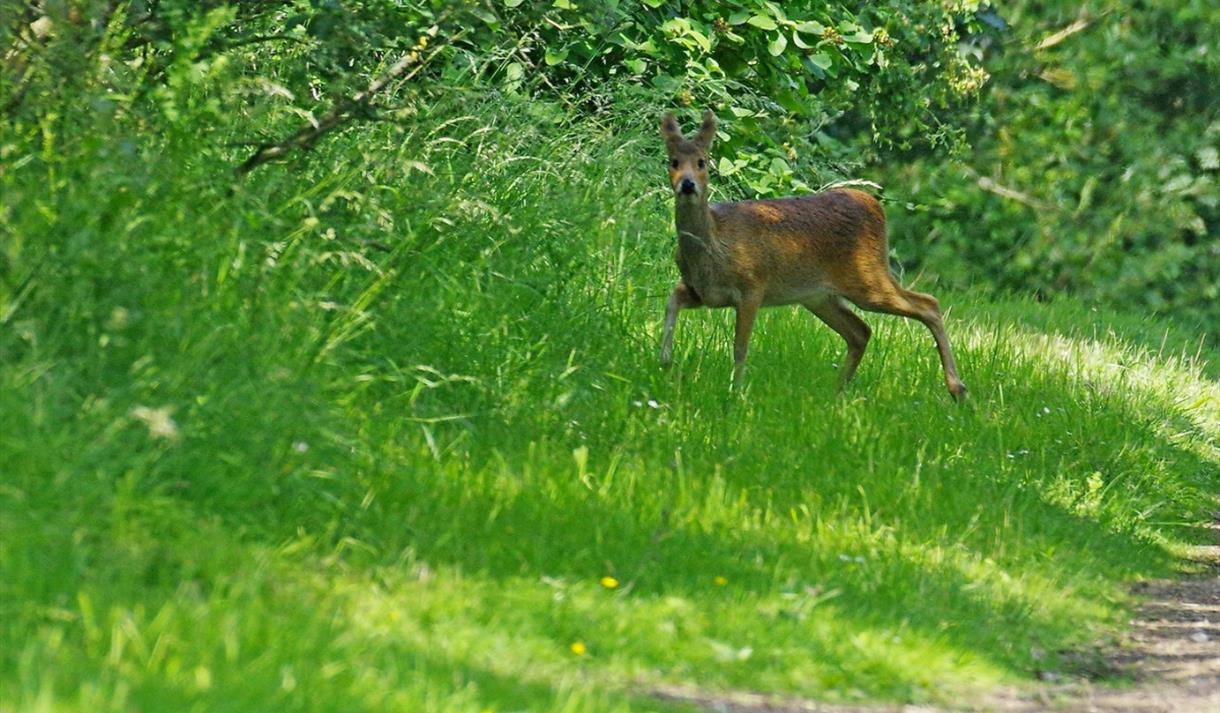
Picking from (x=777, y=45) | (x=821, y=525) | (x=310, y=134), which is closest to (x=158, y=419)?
(x=310, y=134)

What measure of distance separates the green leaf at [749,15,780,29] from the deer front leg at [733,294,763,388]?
2994 mm

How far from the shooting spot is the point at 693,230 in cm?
968

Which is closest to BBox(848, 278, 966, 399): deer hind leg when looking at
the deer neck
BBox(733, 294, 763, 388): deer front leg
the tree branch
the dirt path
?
BBox(733, 294, 763, 388): deer front leg

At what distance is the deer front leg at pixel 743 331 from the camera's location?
9141 mm

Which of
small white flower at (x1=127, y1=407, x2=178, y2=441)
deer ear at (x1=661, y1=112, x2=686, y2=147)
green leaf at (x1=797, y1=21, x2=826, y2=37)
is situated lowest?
small white flower at (x1=127, y1=407, x2=178, y2=441)

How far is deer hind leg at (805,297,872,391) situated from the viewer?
10031 millimetres

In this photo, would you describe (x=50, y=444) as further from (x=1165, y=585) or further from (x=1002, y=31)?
(x=1002, y=31)

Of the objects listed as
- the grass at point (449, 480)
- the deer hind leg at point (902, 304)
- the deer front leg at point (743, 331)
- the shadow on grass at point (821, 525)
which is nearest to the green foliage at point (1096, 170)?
the deer hind leg at point (902, 304)

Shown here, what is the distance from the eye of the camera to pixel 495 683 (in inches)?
195

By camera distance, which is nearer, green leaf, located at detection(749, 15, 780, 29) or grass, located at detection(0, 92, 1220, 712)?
grass, located at detection(0, 92, 1220, 712)

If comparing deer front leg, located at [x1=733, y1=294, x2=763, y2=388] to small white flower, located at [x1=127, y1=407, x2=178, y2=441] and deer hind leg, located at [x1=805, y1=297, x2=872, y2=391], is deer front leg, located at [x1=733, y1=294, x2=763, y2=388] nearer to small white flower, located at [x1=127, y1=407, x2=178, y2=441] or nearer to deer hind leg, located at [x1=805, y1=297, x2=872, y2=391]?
deer hind leg, located at [x1=805, y1=297, x2=872, y2=391]

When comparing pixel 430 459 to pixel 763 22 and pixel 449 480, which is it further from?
pixel 763 22

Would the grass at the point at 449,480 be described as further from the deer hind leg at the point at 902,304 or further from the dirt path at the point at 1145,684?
the deer hind leg at the point at 902,304

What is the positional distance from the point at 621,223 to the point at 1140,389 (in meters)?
3.09
